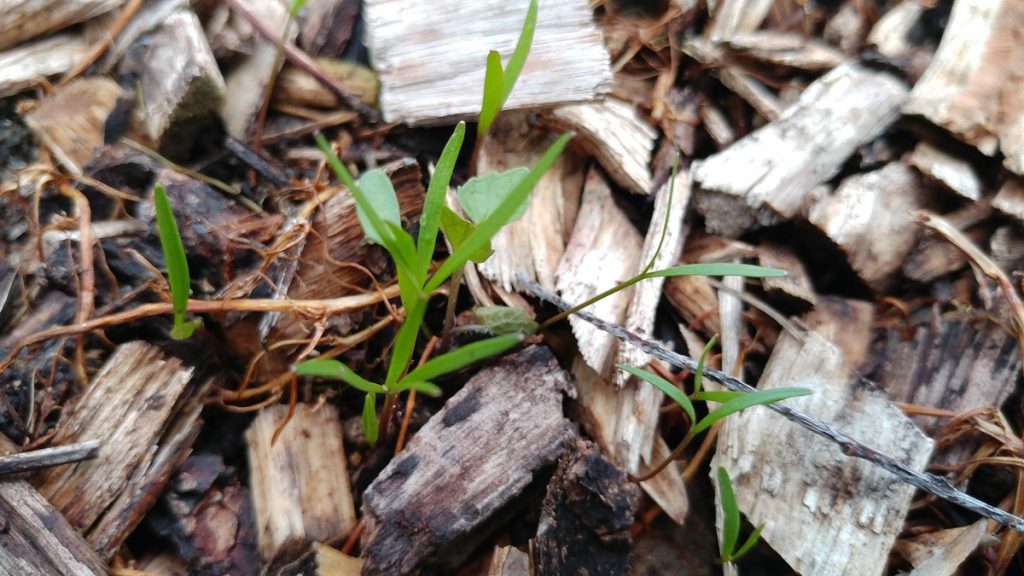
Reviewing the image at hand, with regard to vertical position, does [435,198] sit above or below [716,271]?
above

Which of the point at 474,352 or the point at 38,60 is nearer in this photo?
the point at 474,352

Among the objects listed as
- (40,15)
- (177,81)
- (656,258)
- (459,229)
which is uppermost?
(40,15)

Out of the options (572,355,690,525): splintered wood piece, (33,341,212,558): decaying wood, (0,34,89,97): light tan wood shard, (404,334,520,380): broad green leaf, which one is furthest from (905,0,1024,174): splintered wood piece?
(0,34,89,97): light tan wood shard

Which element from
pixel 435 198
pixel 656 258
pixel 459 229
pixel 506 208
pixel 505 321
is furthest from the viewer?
pixel 656 258

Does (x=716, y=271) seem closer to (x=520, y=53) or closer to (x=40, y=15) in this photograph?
(x=520, y=53)

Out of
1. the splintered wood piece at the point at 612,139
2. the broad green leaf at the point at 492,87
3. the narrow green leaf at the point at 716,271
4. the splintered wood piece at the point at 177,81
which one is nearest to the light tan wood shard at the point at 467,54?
the splintered wood piece at the point at 612,139

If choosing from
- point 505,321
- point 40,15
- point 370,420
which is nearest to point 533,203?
point 505,321

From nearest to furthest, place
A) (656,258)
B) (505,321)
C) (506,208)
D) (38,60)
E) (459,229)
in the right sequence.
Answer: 1. (506,208)
2. (459,229)
3. (505,321)
4. (656,258)
5. (38,60)
